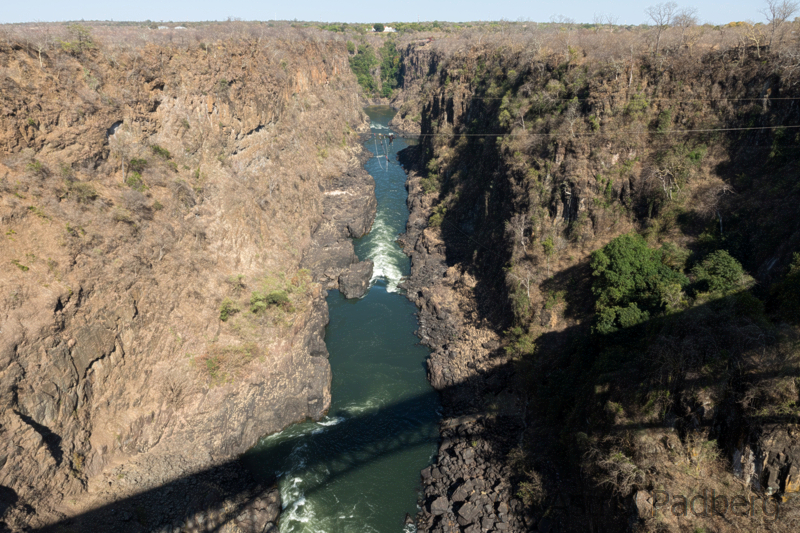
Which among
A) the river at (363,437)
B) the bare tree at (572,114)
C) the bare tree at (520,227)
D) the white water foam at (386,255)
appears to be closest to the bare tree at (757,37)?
the bare tree at (572,114)

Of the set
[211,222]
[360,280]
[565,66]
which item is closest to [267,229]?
[211,222]

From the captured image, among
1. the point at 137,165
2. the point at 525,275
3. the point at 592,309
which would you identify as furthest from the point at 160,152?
the point at 592,309

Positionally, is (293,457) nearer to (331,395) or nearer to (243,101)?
(331,395)

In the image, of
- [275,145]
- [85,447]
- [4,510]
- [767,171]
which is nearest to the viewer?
[4,510]

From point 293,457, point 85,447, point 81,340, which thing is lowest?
point 293,457

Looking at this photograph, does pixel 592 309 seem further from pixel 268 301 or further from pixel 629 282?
pixel 268 301

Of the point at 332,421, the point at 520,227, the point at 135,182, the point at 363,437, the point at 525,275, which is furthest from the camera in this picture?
the point at 520,227
